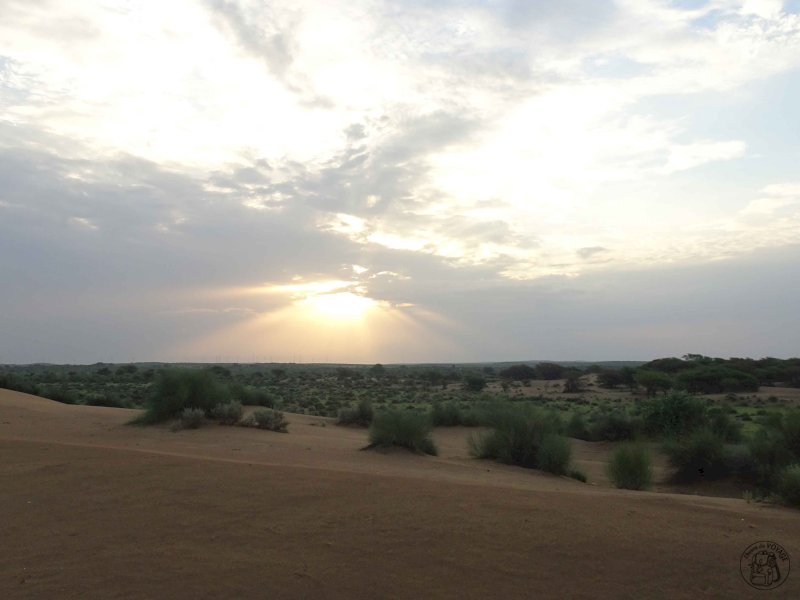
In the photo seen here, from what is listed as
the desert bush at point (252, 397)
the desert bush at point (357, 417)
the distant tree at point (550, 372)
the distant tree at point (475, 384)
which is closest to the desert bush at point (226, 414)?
the desert bush at point (357, 417)

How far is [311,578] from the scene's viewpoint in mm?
7176

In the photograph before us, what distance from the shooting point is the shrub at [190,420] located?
20.4 metres

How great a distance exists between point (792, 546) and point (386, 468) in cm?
868

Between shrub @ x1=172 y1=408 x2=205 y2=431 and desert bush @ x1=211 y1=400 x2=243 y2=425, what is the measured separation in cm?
63

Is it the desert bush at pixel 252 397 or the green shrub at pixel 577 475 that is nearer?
the green shrub at pixel 577 475

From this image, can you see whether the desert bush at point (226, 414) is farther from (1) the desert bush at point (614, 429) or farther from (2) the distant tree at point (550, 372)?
(2) the distant tree at point (550, 372)

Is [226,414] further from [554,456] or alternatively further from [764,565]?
[764,565]

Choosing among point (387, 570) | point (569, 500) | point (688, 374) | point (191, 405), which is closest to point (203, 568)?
point (387, 570)

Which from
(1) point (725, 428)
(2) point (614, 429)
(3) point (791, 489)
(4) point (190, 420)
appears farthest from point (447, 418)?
(3) point (791, 489)

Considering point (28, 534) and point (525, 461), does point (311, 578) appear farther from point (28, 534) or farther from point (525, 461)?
point (525, 461)

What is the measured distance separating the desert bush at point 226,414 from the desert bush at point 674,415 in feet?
55.3

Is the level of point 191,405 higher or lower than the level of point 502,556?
higher

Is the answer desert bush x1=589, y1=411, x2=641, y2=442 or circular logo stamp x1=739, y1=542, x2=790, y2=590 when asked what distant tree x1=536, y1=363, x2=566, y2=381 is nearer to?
desert bush x1=589, y1=411, x2=641, y2=442

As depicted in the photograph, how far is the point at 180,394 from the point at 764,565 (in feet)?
61.3
